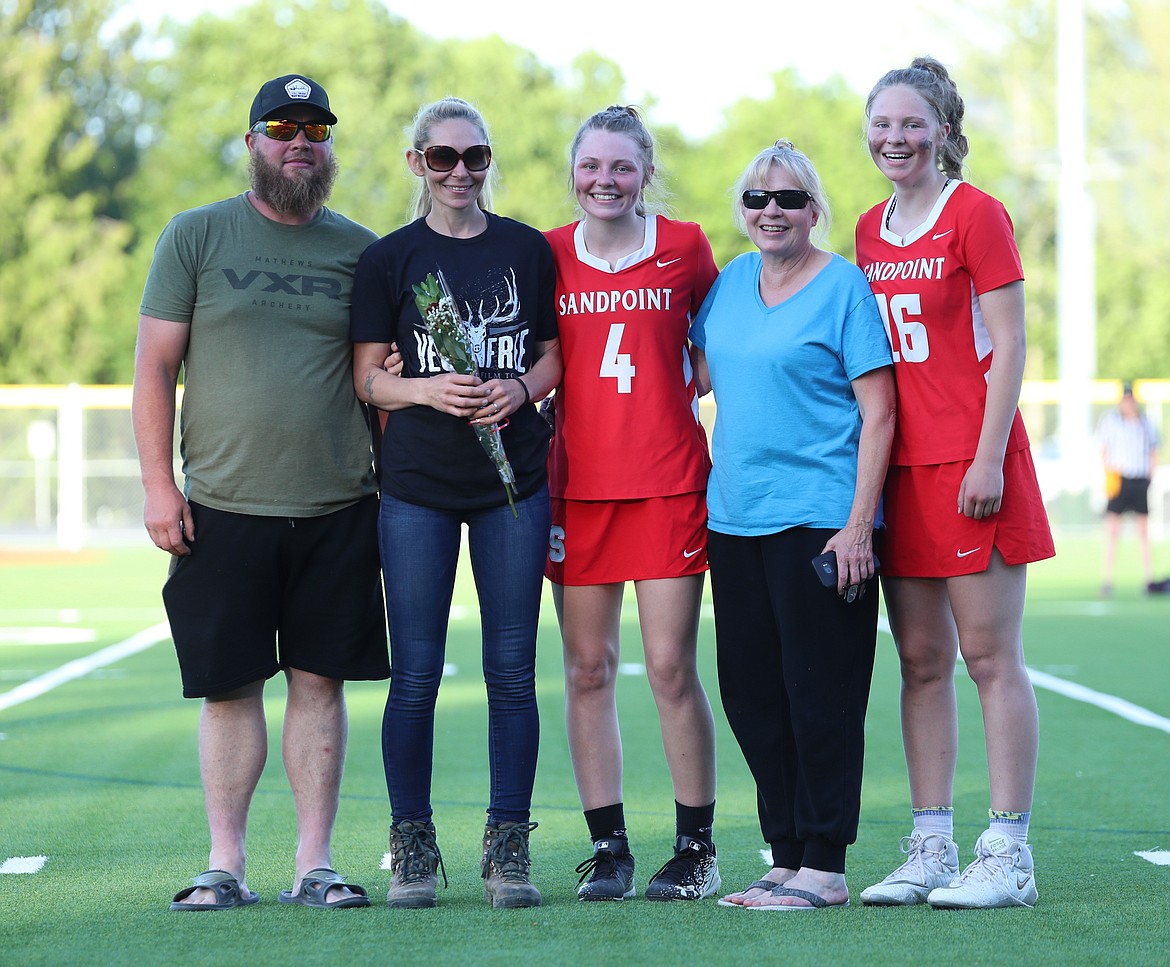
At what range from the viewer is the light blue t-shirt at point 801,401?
4387 millimetres

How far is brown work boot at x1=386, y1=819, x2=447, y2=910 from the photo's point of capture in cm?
448

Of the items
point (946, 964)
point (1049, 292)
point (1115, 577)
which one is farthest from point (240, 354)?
point (1049, 292)

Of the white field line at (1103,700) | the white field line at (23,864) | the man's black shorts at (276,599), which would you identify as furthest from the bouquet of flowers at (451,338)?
the white field line at (1103,700)

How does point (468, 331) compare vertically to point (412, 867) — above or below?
above

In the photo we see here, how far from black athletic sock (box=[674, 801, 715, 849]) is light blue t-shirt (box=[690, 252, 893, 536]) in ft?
2.63

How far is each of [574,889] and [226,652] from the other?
1.17 m

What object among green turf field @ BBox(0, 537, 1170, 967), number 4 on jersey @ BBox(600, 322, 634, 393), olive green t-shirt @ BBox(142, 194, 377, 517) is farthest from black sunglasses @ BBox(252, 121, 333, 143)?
green turf field @ BBox(0, 537, 1170, 967)

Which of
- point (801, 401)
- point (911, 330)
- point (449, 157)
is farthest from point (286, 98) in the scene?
point (911, 330)

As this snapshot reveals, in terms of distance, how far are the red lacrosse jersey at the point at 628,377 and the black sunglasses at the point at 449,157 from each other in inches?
15.0

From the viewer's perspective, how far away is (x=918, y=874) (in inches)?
179

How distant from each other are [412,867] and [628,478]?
3.88 ft

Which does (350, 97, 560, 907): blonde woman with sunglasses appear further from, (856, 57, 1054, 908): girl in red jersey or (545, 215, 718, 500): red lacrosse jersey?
(856, 57, 1054, 908): girl in red jersey

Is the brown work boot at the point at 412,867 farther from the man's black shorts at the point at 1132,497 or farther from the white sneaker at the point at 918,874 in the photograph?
the man's black shorts at the point at 1132,497

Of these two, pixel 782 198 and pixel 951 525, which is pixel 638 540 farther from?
pixel 782 198
